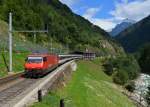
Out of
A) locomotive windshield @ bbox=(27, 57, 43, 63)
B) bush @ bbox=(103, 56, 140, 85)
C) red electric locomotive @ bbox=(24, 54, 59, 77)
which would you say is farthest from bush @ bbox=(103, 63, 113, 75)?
locomotive windshield @ bbox=(27, 57, 43, 63)

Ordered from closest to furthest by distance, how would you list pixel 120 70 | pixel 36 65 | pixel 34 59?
pixel 36 65 → pixel 34 59 → pixel 120 70

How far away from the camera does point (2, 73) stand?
57125mm

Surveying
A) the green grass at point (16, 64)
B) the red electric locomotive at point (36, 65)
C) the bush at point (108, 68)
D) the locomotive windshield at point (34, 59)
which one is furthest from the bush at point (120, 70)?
the locomotive windshield at point (34, 59)

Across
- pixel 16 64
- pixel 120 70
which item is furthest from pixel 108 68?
pixel 16 64

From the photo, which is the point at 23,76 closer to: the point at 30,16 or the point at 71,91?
the point at 71,91

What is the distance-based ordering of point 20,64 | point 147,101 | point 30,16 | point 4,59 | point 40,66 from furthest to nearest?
point 30,16
point 147,101
point 20,64
point 4,59
point 40,66

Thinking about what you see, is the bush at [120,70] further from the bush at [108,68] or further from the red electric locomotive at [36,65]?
the red electric locomotive at [36,65]

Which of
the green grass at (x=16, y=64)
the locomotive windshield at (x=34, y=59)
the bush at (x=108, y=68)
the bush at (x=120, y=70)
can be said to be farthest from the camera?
the bush at (x=108, y=68)

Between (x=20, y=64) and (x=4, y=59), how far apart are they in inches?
288

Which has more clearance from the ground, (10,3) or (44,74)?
(10,3)

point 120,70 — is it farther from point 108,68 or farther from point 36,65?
point 36,65

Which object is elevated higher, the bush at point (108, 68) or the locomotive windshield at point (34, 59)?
the locomotive windshield at point (34, 59)

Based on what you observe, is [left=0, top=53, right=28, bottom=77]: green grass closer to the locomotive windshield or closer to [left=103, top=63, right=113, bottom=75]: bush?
the locomotive windshield

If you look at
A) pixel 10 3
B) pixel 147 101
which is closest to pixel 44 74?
pixel 147 101
